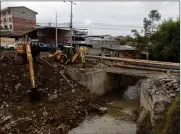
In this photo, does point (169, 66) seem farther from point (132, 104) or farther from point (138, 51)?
point (138, 51)

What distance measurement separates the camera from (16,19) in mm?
38031

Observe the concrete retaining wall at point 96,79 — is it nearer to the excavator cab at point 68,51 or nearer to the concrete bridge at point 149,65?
the concrete bridge at point 149,65

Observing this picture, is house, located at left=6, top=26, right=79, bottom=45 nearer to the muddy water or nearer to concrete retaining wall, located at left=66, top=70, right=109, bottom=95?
concrete retaining wall, located at left=66, top=70, right=109, bottom=95

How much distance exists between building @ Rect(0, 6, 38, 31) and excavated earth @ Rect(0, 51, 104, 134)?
20.0 meters

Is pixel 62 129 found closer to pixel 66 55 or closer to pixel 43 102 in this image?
pixel 43 102

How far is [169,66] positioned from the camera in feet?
56.0

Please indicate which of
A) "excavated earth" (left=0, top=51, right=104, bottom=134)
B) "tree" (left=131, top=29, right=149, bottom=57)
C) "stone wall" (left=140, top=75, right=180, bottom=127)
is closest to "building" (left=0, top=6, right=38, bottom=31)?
"tree" (left=131, top=29, right=149, bottom=57)

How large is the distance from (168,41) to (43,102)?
1385 centimetres

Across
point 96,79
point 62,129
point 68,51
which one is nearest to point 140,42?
point 68,51

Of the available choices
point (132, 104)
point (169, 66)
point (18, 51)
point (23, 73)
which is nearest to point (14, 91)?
point (23, 73)

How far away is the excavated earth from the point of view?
11541mm

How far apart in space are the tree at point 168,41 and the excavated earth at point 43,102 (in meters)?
9.37

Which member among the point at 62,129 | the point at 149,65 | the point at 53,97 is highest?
the point at 149,65

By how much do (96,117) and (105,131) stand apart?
200cm
